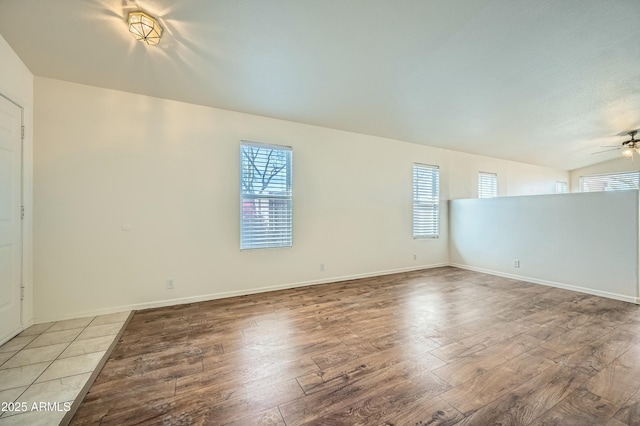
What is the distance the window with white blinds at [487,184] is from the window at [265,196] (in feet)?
17.0

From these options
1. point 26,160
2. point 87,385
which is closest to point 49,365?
point 87,385

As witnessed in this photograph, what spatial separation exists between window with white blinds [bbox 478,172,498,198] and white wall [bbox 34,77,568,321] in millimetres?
3488

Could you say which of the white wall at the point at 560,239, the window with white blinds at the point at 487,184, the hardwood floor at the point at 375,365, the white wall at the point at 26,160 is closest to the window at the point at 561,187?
the window with white blinds at the point at 487,184

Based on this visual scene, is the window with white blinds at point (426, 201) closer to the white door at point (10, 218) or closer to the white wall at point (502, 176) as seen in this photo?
the white wall at point (502, 176)

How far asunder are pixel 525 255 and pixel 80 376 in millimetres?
6155

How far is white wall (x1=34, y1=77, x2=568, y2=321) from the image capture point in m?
2.74

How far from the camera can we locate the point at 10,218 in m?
2.34

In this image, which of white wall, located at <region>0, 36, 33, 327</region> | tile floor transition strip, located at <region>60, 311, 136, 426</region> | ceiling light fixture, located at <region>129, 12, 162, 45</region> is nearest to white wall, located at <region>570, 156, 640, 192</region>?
ceiling light fixture, located at <region>129, 12, 162, 45</region>

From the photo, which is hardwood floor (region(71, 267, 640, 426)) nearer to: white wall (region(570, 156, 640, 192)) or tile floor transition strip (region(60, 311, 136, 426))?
tile floor transition strip (region(60, 311, 136, 426))

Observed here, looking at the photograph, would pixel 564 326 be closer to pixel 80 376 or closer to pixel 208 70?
pixel 80 376

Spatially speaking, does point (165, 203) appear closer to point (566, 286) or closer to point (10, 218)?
point (10, 218)

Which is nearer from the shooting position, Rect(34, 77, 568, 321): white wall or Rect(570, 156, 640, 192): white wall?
Rect(34, 77, 568, 321): white wall

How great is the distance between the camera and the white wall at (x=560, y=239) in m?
3.40

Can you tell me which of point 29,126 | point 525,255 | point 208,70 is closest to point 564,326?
point 525,255
